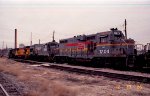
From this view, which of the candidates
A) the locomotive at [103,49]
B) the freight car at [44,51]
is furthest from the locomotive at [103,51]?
the freight car at [44,51]

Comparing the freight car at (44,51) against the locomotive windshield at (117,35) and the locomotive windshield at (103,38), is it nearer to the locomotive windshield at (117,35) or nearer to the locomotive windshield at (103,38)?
the locomotive windshield at (103,38)

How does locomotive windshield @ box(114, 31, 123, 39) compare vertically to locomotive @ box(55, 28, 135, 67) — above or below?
above

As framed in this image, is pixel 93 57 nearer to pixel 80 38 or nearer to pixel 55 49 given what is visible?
pixel 80 38

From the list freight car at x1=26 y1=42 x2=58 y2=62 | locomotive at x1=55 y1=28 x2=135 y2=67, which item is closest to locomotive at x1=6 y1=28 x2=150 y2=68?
locomotive at x1=55 y1=28 x2=135 y2=67

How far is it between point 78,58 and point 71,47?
237 centimetres

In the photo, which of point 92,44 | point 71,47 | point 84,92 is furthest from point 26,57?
point 84,92

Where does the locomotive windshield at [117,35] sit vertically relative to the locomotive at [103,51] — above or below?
above

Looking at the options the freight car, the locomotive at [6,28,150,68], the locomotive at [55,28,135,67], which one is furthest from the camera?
the freight car

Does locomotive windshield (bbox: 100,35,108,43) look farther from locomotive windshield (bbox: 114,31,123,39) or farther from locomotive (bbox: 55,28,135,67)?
locomotive windshield (bbox: 114,31,123,39)

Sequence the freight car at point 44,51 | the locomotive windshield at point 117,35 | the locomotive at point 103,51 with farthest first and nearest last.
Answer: the freight car at point 44,51, the locomotive windshield at point 117,35, the locomotive at point 103,51

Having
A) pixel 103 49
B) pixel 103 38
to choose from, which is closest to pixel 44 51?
pixel 103 38

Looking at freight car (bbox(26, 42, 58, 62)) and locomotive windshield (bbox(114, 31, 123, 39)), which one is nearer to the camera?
locomotive windshield (bbox(114, 31, 123, 39))

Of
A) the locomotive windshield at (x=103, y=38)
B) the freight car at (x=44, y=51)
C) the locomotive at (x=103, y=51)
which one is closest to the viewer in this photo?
the locomotive at (x=103, y=51)

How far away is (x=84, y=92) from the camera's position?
39.3 ft
